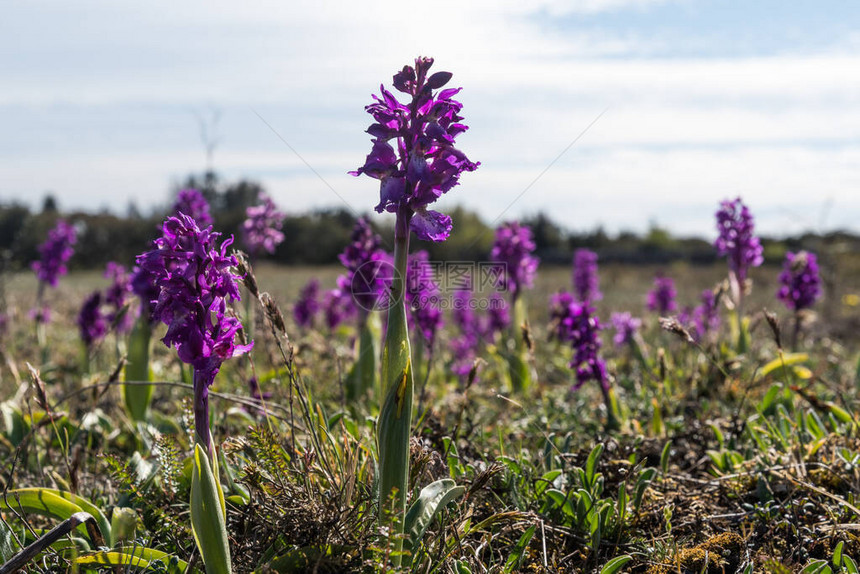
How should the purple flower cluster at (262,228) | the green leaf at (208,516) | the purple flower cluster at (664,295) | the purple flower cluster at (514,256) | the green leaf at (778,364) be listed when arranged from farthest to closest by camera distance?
the purple flower cluster at (664,295) → the purple flower cluster at (514,256) → the purple flower cluster at (262,228) → the green leaf at (778,364) → the green leaf at (208,516)

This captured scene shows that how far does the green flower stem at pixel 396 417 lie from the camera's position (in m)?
2.11

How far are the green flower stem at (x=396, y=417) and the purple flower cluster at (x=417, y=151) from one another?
226 millimetres

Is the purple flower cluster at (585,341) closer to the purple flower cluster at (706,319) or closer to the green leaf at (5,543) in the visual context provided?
the purple flower cluster at (706,319)

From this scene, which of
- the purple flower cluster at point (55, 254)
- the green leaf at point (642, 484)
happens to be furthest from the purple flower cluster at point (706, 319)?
the purple flower cluster at point (55, 254)

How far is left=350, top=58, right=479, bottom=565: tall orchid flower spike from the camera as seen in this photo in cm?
213

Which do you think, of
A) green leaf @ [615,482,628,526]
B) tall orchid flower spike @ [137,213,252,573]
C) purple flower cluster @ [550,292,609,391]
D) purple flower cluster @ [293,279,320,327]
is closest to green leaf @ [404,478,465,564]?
tall orchid flower spike @ [137,213,252,573]

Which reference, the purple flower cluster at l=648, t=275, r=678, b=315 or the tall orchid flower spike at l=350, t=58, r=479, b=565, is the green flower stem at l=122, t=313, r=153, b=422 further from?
the purple flower cluster at l=648, t=275, r=678, b=315

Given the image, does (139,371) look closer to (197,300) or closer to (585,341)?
(197,300)

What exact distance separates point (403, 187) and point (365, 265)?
8.43 feet

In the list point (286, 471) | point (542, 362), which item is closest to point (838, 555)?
point (286, 471)

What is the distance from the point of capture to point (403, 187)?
2.19 m

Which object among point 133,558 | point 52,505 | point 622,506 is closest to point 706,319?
point 622,506

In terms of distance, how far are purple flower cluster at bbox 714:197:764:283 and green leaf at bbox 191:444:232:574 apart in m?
4.99

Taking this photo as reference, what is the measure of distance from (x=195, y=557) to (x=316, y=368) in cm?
348
